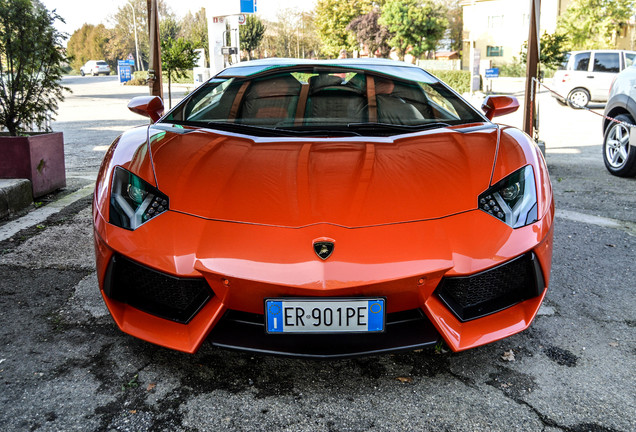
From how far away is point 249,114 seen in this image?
2891 mm

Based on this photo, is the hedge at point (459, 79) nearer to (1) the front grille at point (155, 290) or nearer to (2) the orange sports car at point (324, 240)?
(2) the orange sports car at point (324, 240)

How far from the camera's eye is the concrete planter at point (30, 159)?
4836mm

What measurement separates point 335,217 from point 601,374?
120 cm

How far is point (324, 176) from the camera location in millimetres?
2154

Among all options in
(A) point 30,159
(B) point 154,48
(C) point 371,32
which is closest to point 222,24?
(B) point 154,48

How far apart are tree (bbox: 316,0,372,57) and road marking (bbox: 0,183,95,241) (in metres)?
47.7

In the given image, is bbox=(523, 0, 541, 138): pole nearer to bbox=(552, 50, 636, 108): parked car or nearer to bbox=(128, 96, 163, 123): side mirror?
bbox=(128, 96, 163, 123): side mirror

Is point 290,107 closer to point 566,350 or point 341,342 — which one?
point 341,342

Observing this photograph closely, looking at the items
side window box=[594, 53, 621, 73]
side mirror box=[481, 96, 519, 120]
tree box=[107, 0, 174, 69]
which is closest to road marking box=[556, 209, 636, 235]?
side mirror box=[481, 96, 519, 120]

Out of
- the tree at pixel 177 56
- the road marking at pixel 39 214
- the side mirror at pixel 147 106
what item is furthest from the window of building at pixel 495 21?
the side mirror at pixel 147 106

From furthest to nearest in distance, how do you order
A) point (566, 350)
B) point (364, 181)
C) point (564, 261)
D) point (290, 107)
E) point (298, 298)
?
point (564, 261), point (290, 107), point (566, 350), point (364, 181), point (298, 298)

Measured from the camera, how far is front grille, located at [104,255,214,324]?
192cm

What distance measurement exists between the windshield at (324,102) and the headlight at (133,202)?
0.65 meters

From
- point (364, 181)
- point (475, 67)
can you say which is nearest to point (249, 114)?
point (364, 181)
